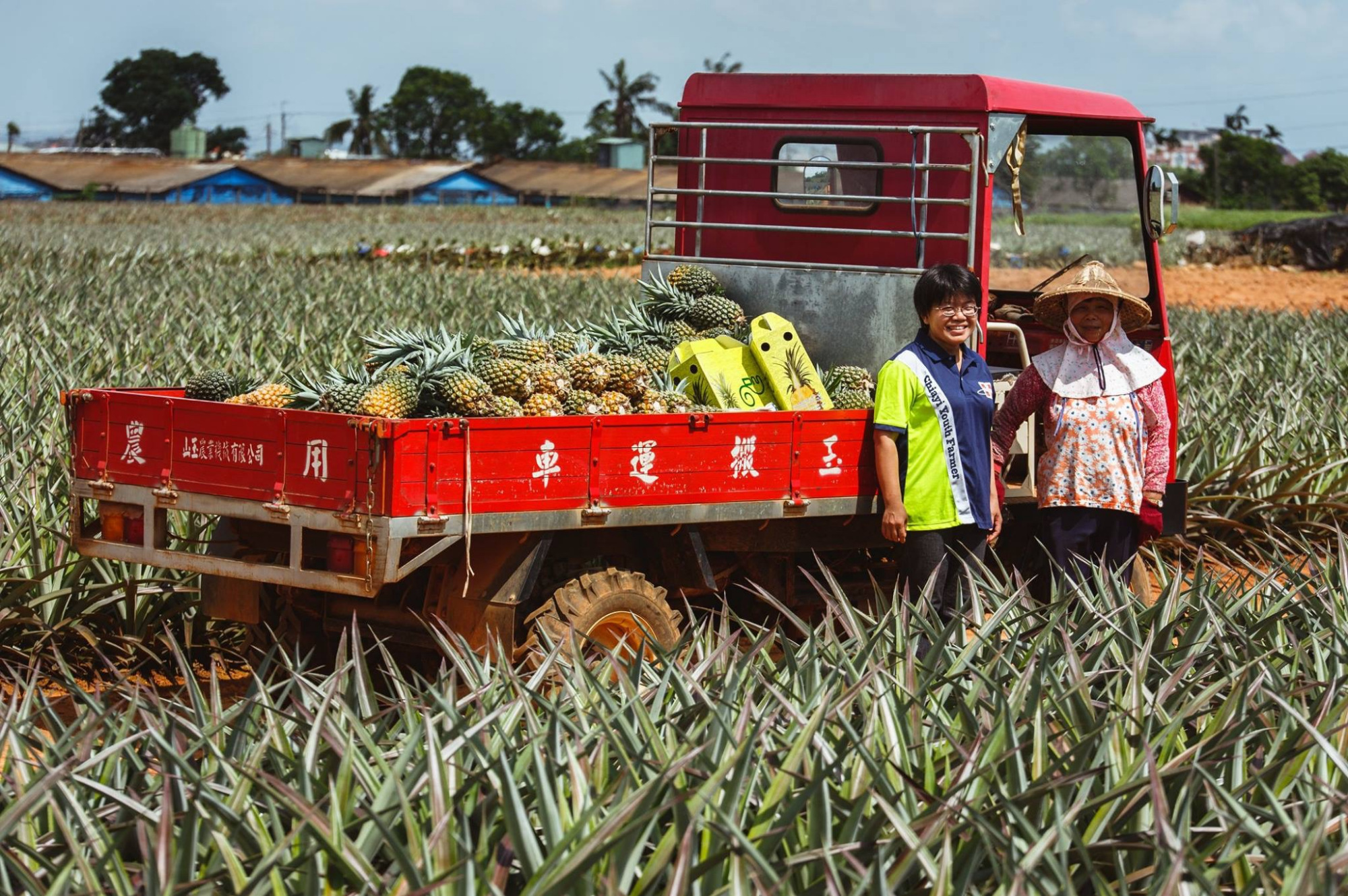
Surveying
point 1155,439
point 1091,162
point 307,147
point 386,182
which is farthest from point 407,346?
point 307,147

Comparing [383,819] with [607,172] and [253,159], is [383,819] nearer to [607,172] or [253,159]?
[607,172]

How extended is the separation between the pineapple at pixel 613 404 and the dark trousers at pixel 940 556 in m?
1.16

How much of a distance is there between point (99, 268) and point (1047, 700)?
1799 cm

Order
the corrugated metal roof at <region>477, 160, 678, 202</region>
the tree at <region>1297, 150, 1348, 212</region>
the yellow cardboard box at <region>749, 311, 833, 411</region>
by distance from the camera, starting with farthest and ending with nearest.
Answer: the corrugated metal roof at <region>477, 160, 678, 202</region>
the tree at <region>1297, 150, 1348, 212</region>
the yellow cardboard box at <region>749, 311, 833, 411</region>

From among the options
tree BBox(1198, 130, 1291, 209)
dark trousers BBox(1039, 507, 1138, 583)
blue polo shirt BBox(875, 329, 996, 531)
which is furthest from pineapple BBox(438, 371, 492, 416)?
tree BBox(1198, 130, 1291, 209)

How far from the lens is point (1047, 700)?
3.90m

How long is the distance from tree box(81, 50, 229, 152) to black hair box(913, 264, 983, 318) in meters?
Result: 145

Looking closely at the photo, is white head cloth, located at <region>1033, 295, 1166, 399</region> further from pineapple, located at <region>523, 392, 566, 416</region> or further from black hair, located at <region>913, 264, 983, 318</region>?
pineapple, located at <region>523, 392, 566, 416</region>

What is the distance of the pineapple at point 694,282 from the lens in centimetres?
711

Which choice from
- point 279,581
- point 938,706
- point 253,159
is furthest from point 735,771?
point 253,159

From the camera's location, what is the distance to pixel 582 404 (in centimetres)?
576

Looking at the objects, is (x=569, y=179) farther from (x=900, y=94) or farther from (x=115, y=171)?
(x=900, y=94)

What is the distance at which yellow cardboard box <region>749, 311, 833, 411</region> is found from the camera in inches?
247

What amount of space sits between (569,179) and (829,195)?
7894 centimetres
